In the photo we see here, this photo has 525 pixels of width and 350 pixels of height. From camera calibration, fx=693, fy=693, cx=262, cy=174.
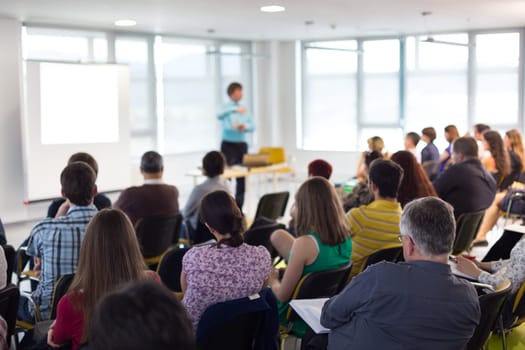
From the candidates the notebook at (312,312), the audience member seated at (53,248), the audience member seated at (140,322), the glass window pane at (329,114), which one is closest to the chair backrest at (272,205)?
the audience member seated at (53,248)

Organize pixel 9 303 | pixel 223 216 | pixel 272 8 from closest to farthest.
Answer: pixel 9 303, pixel 223 216, pixel 272 8

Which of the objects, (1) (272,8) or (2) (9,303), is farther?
(1) (272,8)

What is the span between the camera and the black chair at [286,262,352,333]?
3.43 metres

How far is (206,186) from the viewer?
5.88 meters

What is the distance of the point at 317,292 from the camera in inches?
138

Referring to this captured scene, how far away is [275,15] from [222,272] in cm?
687

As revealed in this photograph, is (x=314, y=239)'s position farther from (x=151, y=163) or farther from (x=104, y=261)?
(x=151, y=163)

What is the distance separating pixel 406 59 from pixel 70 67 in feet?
20.3

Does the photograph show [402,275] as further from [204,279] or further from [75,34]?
[75,34]

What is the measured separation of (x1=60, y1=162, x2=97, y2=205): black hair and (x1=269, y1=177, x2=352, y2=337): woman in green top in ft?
3.87

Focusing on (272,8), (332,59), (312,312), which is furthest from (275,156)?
(312,312)

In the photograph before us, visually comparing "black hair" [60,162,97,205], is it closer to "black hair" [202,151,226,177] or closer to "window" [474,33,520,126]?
"black hair" [202,151,226,177]

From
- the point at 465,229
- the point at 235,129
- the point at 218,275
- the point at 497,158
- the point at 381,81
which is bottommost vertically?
the point at 465,229

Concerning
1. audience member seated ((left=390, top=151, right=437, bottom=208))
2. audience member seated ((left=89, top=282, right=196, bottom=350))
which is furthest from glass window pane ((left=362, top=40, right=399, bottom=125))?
audience member seated ((left=89, top=282, right=196, bottom=350))
